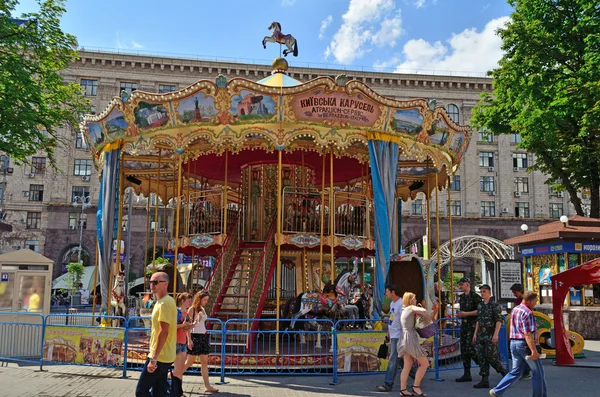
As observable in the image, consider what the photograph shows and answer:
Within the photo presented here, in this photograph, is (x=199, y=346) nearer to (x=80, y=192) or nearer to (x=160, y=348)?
(x=160, y=348)

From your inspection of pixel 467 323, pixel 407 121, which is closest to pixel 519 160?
pixel 407 121

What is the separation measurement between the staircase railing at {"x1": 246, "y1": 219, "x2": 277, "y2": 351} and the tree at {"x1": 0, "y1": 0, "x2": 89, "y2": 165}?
920cm

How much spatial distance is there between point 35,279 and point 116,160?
381 centimetres

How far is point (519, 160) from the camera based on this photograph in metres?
51.5

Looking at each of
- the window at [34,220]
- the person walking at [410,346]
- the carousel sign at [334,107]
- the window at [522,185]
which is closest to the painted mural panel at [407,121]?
the carousel sign at [334,107]

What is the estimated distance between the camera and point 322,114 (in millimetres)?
12281

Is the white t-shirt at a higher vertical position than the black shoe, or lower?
higher

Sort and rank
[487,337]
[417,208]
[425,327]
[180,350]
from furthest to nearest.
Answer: [417,208], [487,337], [425,327], [180,350]

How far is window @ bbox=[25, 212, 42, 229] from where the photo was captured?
151ft

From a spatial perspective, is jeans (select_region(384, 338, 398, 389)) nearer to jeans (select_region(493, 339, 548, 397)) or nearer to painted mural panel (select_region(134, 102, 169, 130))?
jeans (select_region(493, 339, 548, 397))

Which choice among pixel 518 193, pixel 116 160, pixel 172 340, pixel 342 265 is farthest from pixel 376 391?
pixel 518 193

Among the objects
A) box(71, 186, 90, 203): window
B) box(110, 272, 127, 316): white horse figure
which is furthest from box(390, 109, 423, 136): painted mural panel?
box(71, 186, 90, 203): window

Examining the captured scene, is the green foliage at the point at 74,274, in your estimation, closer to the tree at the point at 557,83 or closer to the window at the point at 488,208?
the tree at the point at 557,83

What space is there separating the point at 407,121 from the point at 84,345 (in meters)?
8.82
